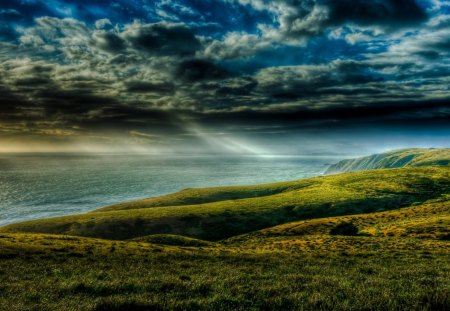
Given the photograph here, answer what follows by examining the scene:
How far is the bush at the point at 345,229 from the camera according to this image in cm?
6091

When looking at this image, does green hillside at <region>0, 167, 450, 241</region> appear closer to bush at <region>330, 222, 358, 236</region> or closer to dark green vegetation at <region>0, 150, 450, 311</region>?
dark green vegetation at <region>0, 150, 450, 311</region>

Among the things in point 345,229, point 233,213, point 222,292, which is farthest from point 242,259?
point 233,213

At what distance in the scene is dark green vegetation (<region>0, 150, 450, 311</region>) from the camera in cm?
1156

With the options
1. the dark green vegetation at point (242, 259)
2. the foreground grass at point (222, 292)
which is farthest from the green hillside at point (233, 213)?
the foreground grass at point (222, 292)

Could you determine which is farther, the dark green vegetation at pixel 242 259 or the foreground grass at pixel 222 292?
the dark green vegetation at pixel 242 259

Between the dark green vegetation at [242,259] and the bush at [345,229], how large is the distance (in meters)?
0.21

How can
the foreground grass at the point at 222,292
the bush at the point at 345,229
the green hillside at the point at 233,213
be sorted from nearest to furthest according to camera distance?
the foreground grass at the point at 222,292, the bush at the point at 345,229, the green hillside at the point at 233,213

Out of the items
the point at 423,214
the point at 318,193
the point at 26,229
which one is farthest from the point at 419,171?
the point at 26,229

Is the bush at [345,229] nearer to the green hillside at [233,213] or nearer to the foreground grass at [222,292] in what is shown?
the green hillside at [233,213]

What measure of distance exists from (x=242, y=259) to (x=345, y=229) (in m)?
41.6

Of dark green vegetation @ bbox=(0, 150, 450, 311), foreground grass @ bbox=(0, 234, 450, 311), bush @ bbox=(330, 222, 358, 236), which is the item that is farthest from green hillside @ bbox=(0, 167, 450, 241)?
foreground grass @ bbox=(0, 234, 450, 311)

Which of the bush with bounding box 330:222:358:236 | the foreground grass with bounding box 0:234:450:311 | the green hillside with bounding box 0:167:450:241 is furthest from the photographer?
the green hillside with bounding box 0:167:450:241

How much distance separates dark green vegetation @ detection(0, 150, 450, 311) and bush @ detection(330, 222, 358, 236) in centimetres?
21

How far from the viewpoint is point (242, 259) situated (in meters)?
29.2
